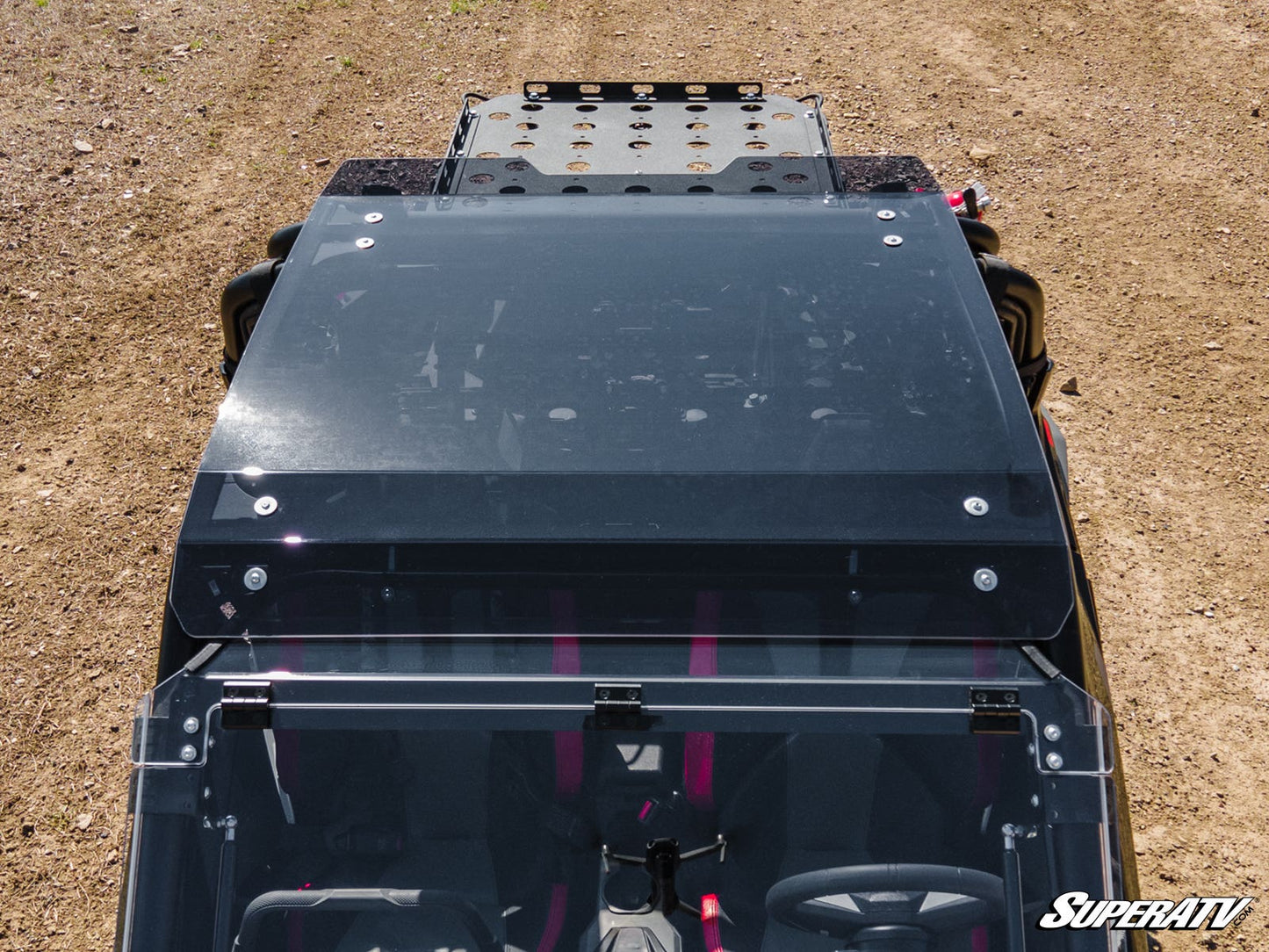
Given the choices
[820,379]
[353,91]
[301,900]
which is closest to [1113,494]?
[820,379]

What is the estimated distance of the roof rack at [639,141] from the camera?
11.0 feet

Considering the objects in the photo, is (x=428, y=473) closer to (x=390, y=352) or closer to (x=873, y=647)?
(x=390, y=352)

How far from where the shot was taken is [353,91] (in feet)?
26.0

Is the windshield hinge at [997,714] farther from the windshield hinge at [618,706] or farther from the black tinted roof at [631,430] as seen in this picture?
the windshield hinge at [618,706]

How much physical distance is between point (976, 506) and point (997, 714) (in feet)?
1.28

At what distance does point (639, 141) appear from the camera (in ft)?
12.5

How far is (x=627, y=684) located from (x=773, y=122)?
2.71 meters

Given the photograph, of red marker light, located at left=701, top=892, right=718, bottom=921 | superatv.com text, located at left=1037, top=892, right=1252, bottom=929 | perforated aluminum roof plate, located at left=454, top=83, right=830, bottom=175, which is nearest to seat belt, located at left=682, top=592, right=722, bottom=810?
red marker light, located at left=701, top=892, right=718, bottom=921

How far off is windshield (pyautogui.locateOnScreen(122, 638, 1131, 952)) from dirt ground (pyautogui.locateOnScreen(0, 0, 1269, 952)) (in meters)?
0.89

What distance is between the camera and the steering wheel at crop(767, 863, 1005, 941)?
1984 mm

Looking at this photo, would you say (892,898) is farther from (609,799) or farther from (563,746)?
(563,746)

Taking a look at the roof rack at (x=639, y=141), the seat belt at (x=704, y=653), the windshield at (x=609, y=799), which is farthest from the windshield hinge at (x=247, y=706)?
the roof rack at (x=639, y=141)

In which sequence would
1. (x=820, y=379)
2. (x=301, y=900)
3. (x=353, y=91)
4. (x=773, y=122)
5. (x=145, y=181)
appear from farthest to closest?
(x=353, y=91) < (x=145, y=181) < (x=773, y=122) < (x=820, y=379) < (x=301, y=900)

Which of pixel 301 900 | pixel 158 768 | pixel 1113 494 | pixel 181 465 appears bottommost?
pixel 181 465
